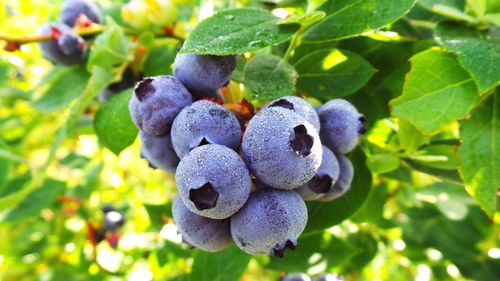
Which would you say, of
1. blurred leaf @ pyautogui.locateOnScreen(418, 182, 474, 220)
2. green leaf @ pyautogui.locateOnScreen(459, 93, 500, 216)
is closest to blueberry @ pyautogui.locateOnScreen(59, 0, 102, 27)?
green leaf @ pyautogui.locateOnScreen(459, 93, 500, 216)

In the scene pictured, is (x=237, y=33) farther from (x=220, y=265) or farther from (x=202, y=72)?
(x=220, y=265)

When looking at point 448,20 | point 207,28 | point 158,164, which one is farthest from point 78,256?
point 448,20

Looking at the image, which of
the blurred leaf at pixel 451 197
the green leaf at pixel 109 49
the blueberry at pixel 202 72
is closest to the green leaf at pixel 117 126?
the green leaf at pixel 109 49

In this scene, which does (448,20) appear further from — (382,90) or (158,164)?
(158,164)

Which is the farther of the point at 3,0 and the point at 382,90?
the point at 3,0

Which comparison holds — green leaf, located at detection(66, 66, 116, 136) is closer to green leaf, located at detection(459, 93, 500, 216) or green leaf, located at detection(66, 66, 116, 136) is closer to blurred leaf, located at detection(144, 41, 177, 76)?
blurred leaf, located at detection(144, 41, 177, 76)

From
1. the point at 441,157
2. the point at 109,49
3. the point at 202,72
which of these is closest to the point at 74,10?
the point at 109,49

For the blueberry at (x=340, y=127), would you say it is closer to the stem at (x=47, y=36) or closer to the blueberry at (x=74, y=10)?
the stem at (x=47, y=36)
